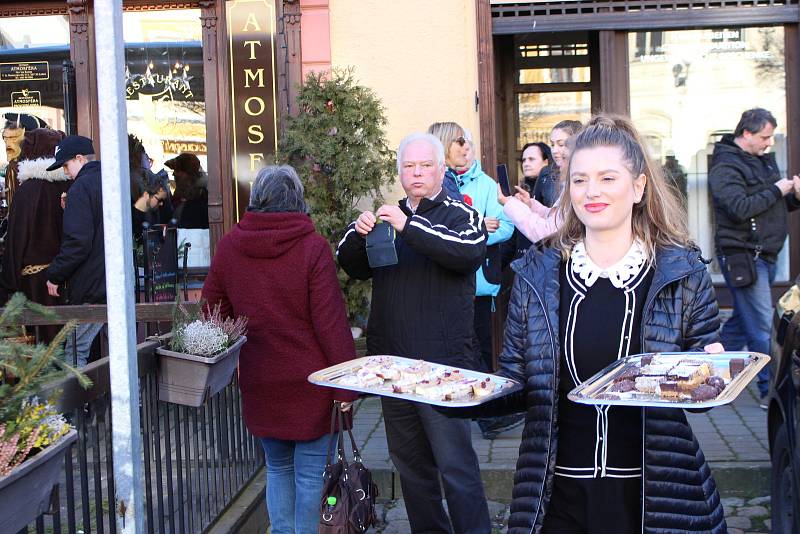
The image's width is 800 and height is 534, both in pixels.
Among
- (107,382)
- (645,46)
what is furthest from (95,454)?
(645,46)

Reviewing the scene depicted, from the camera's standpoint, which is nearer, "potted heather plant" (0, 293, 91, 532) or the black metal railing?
"potted heather plant" (0, 293, 91, 532)

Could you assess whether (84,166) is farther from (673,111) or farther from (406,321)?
(673,111)

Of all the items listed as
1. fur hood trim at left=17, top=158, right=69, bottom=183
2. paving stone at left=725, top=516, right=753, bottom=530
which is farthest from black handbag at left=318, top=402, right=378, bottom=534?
fur hood trim at left=17, top=158, right=69, bottom=183

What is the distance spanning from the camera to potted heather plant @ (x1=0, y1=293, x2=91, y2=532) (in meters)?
2.40

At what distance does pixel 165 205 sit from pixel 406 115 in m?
2.36

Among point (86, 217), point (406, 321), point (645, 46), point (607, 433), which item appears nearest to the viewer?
point (607, 433)

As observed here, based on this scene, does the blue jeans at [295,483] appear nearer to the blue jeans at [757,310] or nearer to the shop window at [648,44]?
the blue jeans at [757,310]

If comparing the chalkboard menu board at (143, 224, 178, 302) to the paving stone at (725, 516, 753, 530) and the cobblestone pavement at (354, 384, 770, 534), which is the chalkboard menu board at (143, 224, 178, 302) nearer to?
the cobblestone pavement at (354, 384, 770, 534)

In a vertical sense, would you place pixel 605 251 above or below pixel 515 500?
above

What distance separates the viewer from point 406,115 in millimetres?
8797

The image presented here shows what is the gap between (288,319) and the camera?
446cm

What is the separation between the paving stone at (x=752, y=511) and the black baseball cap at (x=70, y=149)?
497 centimetres

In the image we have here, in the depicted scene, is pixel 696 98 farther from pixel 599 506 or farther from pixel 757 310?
pixel 599 506

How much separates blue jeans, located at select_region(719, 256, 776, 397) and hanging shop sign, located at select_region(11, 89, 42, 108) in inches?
248
